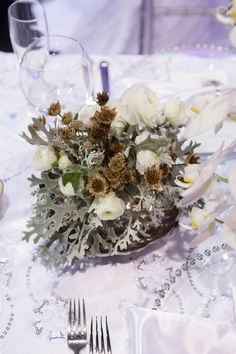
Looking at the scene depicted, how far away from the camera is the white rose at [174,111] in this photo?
802mm

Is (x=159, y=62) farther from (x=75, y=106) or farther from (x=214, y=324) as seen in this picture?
(x=214, y=324)

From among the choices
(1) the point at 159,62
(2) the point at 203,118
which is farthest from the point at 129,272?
(1) the point at 159,62

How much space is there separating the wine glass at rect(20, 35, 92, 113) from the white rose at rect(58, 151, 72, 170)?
0.35 meters

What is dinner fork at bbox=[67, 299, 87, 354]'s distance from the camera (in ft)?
2.53

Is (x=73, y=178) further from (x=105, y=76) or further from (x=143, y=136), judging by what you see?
(x=105, y=76)

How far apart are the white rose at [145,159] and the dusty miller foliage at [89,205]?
11 millimetres

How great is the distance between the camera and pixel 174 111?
0.80 m

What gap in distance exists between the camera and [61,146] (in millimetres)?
763

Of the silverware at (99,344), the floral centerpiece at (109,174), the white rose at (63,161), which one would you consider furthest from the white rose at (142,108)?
the silverware at (99,344)

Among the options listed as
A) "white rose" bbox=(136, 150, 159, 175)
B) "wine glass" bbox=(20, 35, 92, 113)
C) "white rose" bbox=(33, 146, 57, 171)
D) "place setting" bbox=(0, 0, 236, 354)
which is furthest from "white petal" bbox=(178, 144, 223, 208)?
"wine glass" bbox=(20, 35, 92, 113)

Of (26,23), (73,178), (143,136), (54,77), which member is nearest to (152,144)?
(143,136)

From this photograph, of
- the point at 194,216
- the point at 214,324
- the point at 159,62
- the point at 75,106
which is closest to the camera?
the point at 194,216

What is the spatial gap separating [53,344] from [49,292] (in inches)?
3.8

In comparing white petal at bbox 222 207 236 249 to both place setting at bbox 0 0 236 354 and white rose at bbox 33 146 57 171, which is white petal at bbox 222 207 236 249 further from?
white rose at bbox 33 146 57 171
